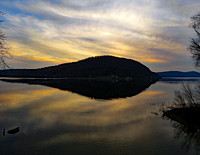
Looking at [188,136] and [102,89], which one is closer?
[188,136]

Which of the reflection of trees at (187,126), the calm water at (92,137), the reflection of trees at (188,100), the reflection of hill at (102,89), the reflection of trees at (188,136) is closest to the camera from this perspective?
the calm water at (92,137)

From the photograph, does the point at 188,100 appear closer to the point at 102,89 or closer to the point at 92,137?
the point at 92,137

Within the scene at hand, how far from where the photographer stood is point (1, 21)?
38.0 ft

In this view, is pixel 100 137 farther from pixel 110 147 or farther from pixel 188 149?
pixel 188 149

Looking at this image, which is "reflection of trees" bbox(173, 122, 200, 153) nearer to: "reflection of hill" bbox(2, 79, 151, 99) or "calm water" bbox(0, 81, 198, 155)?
"calm water" bbox(0, 81, 198, 155)

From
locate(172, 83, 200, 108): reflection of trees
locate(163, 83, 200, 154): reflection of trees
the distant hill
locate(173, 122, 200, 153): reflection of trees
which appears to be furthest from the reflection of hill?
locate(173, 122, 200, 153): reflection of trees

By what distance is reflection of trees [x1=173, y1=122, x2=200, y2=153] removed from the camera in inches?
653

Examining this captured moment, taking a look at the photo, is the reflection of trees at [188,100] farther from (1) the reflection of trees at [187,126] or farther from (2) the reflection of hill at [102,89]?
(2) the reflection of hill at [102,89]

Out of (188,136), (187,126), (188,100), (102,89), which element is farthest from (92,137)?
(102,89)

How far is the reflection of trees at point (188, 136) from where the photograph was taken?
653 inches

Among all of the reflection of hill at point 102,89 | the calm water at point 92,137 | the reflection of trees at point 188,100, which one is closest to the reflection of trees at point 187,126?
the calm water at point 92,137

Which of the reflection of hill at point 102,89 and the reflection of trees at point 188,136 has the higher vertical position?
the reflection of hill at point 102,89

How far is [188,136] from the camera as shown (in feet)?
61.9

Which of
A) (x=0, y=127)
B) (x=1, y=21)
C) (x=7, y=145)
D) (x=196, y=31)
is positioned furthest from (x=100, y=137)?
(x=196, y=31)
